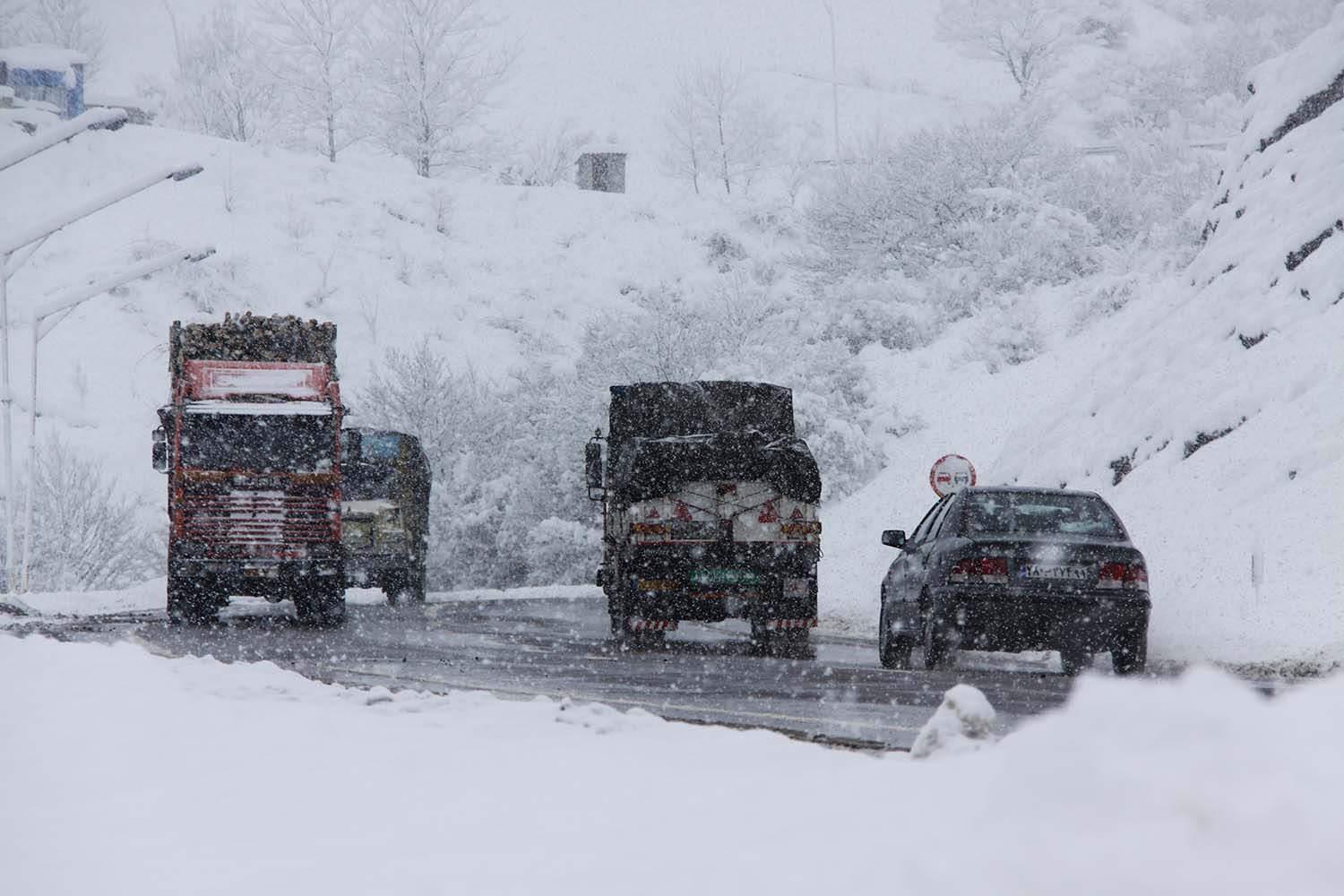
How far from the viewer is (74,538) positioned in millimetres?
47000

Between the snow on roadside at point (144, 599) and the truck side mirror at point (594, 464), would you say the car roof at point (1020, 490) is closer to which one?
the truck side mirror at point (594, 464)

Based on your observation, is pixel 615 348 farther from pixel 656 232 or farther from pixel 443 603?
pixel 656 232

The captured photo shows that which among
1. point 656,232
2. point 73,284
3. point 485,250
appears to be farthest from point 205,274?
point 656,232

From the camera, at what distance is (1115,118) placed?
72.8 metres

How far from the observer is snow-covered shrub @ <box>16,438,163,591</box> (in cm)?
4653

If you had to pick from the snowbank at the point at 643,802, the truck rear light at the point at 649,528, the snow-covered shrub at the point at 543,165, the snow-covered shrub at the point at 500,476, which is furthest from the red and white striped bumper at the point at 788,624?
the snow-covered shrub at the point at 543,165

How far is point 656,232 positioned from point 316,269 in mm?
17619

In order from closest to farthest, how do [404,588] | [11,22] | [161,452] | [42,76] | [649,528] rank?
[649,528] < [161,452] < [404,588] < [42,76] < [11,22]

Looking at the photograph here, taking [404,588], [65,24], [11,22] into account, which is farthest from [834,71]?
[11,22]

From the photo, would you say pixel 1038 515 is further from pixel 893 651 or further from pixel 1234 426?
pixel 1234 426

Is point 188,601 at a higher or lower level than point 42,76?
lower

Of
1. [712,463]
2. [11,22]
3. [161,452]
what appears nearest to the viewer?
[712,463]

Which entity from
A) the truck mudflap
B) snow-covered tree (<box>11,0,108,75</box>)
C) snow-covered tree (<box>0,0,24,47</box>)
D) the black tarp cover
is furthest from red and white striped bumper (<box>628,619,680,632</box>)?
snow-covered tree (<box>11,0,108,75</box>)

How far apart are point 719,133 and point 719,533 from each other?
293ft
